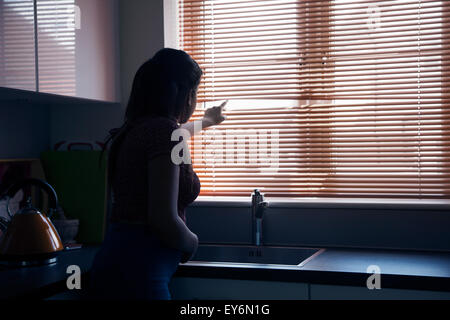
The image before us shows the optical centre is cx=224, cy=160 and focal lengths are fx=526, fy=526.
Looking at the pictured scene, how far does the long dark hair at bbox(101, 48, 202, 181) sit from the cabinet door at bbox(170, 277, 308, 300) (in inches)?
22.4

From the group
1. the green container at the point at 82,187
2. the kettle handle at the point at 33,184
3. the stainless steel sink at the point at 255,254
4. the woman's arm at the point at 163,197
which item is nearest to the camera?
the woman's arm at the point at 163,197

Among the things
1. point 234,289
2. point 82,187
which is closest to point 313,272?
point 234,289

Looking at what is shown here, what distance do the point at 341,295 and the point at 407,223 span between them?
2.02 feet

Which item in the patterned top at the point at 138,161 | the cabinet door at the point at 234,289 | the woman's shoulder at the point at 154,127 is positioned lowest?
the cabinet door at the point at 234,289

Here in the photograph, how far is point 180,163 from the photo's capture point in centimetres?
137

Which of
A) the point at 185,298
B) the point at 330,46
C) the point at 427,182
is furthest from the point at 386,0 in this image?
the point at 185,298

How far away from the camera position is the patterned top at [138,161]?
1305 mm

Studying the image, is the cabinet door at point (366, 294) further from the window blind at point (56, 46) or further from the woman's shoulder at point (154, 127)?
the window blind at point (56, 46)

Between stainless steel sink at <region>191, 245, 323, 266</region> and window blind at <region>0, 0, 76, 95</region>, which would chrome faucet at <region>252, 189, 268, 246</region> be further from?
window blind at <region>0, 0, 76, 95</region>

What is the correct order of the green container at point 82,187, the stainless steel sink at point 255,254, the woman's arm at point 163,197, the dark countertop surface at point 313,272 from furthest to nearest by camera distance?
1. the green container at point 82,187
2. the stainless steel sink at point 255,254
3. the dark countertop surface at point 313,272
4. the woman's arm at point 163,197

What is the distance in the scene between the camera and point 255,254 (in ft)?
7.25

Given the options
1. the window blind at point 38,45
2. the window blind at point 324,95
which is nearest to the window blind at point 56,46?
the window blind at point 38,45

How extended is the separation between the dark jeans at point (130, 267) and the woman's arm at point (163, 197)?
54 millimetres
